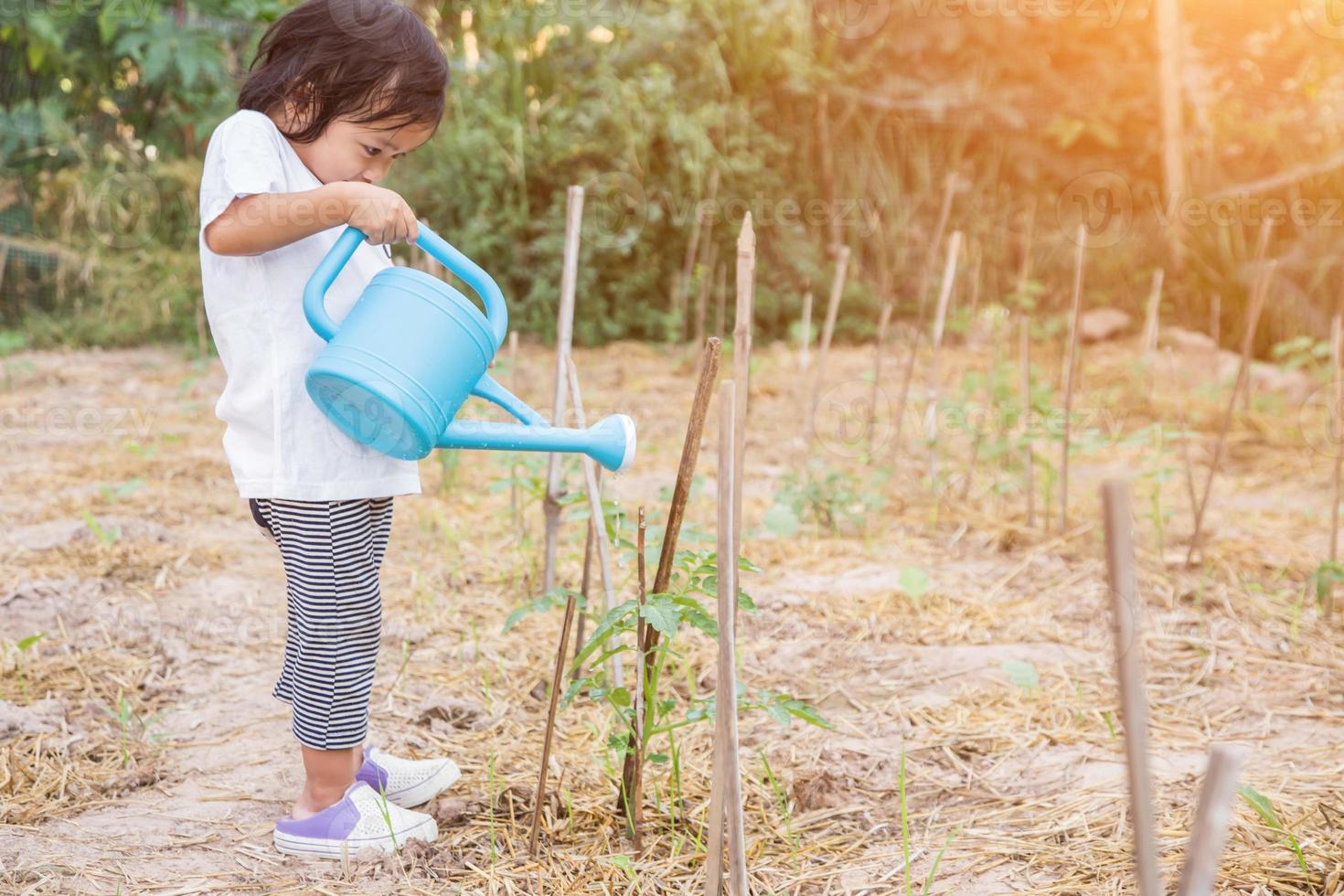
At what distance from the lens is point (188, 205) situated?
608 centimetres

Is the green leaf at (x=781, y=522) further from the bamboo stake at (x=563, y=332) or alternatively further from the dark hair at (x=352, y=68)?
the dark hair at (x=352, y=68)

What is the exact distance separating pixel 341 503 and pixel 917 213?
20.0ft

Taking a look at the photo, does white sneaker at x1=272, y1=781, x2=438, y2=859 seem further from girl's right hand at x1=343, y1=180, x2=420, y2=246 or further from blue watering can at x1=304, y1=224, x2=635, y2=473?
girl's right hand at x1=343, y1=180, x2=420, y2=246

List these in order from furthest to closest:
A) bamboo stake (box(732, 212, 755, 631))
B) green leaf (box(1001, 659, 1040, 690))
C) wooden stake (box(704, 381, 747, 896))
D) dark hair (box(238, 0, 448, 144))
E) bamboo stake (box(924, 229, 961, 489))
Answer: bamboo stake (box(924, 229, 961, 489))
green leaf (box(1001, 659, 1040, 690))
dark hair (box(238, 0, 448, 144))
bamboo stake (box(732, 212, 755, 631))
wooden stake (box(704, 381, 747, 896))

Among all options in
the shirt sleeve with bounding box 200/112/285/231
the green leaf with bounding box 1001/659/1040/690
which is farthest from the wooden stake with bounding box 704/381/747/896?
the green leaf with bounding box 1001/659/1040/690

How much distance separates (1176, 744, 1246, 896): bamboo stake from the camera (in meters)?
0.60

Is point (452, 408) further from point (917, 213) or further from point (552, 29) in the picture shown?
point (917, 213)

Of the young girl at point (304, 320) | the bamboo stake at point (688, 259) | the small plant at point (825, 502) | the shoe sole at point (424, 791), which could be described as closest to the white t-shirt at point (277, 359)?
the young girl at point (304, 320)

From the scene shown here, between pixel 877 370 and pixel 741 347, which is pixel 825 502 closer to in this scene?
pixel 877 370

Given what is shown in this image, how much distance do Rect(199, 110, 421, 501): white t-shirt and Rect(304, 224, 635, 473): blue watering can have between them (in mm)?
74

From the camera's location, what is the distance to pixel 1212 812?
2.00 feet

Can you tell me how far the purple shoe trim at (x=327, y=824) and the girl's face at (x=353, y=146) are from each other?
836 mm

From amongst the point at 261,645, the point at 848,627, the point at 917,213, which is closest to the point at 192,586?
the point at 261,645

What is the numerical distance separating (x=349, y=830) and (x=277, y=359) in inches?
24.6
